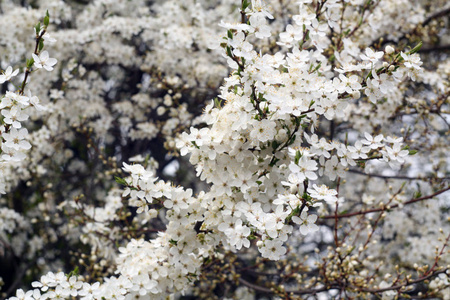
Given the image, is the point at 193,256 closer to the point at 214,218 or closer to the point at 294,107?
the point at 214,218

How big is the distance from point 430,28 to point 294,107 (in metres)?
4.69

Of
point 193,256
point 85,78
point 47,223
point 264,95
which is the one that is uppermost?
point 85,78

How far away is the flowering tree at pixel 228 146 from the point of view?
8.54ft

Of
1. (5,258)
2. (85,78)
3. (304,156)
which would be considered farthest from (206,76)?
(5,258)

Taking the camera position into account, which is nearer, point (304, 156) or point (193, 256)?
point (304, 156)

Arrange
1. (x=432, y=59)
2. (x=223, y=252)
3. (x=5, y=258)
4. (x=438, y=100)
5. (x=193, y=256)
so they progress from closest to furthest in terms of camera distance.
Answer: (x=193, y=256) → (x=223, y=252) → (x=438, y=100) → (x=5, y=258) → (x=432, y=59)

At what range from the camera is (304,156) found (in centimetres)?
240

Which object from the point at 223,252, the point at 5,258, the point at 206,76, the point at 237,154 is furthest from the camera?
the point at 5,258

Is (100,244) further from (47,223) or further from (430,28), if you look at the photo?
(430,28)

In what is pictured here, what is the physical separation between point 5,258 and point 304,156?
5.81 meters

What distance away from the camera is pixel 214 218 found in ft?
8.96

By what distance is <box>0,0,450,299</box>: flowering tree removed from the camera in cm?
260

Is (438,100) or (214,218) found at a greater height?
(438,100)

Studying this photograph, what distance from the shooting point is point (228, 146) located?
2613 millimetres
